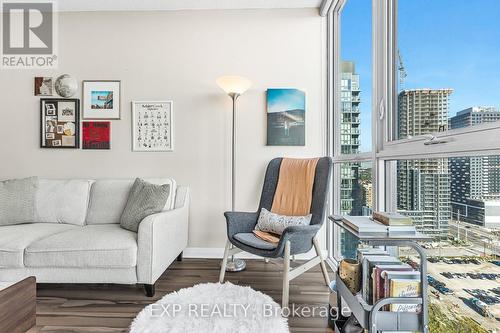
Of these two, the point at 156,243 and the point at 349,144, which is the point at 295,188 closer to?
the point at 349,144

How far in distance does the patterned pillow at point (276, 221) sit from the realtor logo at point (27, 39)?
2736 mm

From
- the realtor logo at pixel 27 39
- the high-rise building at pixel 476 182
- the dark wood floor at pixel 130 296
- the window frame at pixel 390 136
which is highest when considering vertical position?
the realtor logo at pixel 27 39

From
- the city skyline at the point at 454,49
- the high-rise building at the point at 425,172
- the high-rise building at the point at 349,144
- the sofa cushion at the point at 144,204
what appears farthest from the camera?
the high-rise building at the point at 349,144

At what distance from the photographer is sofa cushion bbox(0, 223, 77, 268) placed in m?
2.03

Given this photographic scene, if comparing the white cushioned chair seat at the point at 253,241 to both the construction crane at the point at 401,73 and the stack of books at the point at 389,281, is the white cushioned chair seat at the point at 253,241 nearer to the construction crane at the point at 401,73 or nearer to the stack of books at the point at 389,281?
the stack of books at the point at 389,281

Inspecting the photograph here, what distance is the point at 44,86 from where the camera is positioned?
299 cm

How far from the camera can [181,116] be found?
294 centimetres

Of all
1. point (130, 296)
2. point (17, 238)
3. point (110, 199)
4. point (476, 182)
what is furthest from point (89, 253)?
point (476, 182)

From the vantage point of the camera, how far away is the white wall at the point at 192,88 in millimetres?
2926

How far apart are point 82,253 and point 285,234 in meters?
1.46

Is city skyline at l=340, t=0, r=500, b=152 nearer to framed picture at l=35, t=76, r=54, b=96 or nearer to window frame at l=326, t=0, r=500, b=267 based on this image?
window frame at l=326, t=0, r=500, b=267

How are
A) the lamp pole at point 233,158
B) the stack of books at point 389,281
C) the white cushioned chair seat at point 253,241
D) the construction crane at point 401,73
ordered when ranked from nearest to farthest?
the stack of books at point 389,281
the construction crane at point 401,73
the white cushioned chair seat at point 253,241
the lamp pole at point 233,158

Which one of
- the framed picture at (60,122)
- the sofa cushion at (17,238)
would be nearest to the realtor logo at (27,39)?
the framed picture at (60,122)

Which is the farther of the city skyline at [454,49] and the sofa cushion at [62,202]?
the sofa cushion at [62,202]
